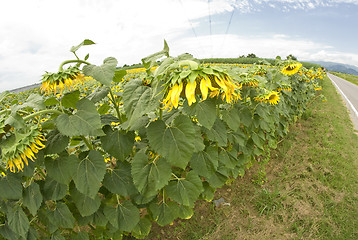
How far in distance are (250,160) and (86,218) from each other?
2.23m

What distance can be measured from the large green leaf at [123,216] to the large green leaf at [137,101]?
0.88 metres

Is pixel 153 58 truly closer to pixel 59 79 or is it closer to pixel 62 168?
pixel 59 79

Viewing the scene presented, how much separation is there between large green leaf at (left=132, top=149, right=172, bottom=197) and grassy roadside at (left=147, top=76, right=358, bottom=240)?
4.02ft

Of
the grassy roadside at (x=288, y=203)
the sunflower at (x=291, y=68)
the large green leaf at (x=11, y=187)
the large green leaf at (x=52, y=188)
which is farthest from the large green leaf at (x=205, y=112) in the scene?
the sunflower at (x=291, y=68)

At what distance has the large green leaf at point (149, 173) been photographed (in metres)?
1.37

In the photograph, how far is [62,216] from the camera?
143cm

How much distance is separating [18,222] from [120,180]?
63 centimetres

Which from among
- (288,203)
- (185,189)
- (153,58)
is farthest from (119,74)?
(288,203)

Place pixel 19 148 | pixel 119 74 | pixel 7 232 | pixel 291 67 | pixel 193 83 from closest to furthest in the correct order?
pixel 193 83 → pixel 19 148 → pixel 119 74 → pixel 7 232 → pixel 291 67

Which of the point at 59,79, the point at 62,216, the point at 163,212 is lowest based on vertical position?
the point at 163,212

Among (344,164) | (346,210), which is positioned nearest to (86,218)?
(346,210)

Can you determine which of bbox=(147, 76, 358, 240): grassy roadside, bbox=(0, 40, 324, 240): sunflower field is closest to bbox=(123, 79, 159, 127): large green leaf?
bbox=(0, 40, 324, 240): sunflower field

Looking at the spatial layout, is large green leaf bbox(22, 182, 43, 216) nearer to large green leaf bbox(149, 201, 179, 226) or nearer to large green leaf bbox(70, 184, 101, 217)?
large green leaf bbox(70, 184, 101, 217)

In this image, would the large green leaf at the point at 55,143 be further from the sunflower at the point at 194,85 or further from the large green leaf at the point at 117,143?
the sunflower at the point at 194,85
